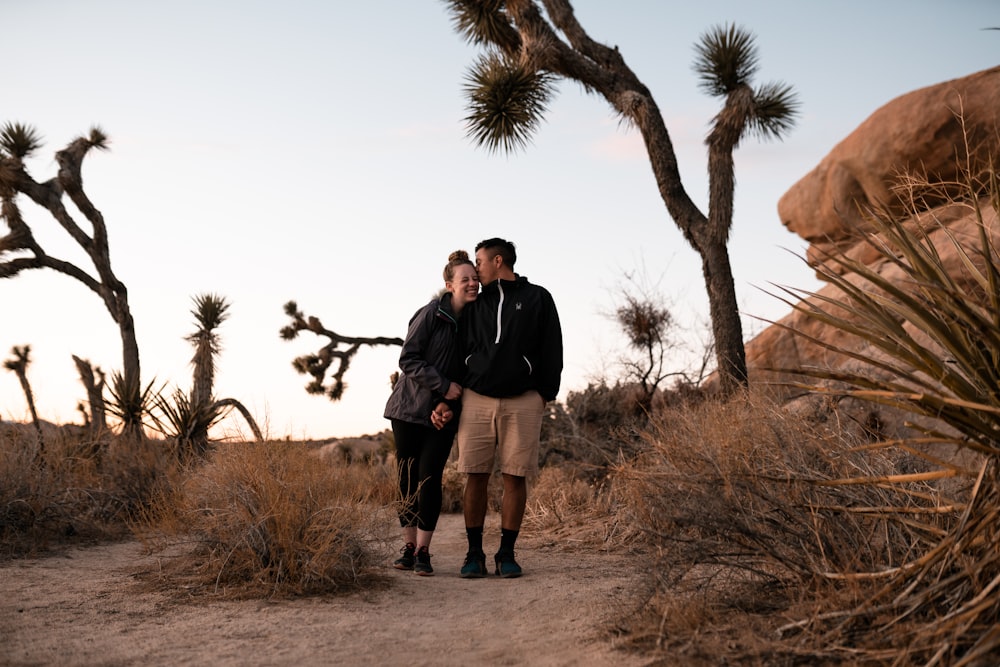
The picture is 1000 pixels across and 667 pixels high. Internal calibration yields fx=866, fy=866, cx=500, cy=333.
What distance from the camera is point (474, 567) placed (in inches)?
217

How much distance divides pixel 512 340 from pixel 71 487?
15.9ft

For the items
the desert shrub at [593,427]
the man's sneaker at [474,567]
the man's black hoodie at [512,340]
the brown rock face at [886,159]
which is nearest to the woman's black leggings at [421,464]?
the man's sneaker at [474,567]

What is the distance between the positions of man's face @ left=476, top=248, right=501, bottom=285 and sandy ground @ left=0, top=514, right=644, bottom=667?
6.30ft

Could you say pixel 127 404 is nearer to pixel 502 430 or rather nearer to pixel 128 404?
pixel 128 404

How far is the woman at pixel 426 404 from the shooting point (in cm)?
547

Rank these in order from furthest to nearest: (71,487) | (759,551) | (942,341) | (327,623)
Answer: (71,487) → (327,623) → (759,551) → (942,341)

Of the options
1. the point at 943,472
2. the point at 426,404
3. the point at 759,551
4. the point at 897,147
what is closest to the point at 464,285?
the point at 426,404

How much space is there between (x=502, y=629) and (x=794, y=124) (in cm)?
1102

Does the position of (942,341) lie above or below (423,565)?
above

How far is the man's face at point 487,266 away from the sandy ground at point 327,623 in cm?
192

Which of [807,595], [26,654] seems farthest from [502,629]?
[26,654]

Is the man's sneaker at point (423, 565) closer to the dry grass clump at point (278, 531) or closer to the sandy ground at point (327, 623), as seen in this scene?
the sandy ground at point (327, 623)

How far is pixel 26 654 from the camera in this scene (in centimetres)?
375

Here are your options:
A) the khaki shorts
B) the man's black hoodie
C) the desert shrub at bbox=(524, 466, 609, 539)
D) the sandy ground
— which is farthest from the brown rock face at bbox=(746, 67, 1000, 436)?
the sandy ground
